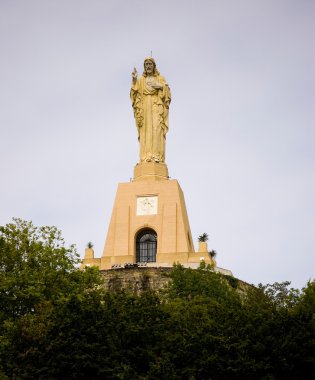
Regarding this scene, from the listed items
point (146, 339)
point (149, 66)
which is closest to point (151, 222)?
point (149, 66)

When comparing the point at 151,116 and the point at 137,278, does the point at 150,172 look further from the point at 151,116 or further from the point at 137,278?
the point at 137,278

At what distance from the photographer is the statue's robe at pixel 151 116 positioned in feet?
141

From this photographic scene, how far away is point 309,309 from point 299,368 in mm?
2957

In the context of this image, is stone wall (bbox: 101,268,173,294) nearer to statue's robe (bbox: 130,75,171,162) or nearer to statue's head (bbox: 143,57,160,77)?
statue's robe (bbox: 130,75,171,162)

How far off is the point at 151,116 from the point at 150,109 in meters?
0.40

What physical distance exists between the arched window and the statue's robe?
13.9ft

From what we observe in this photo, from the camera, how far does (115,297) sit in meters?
27.5

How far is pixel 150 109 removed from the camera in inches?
1720

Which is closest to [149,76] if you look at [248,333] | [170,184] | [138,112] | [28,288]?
[138,112]

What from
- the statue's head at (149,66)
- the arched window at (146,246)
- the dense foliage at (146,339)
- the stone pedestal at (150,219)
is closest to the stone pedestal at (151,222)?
the stone pedestal at (150,219)

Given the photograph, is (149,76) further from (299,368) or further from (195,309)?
(299,368)

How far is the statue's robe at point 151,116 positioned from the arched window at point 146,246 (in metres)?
4.24

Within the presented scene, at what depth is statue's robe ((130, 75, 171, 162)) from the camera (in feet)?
141

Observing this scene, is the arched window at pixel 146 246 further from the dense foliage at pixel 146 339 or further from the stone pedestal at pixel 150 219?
the dense foliage at pixel 146 339
